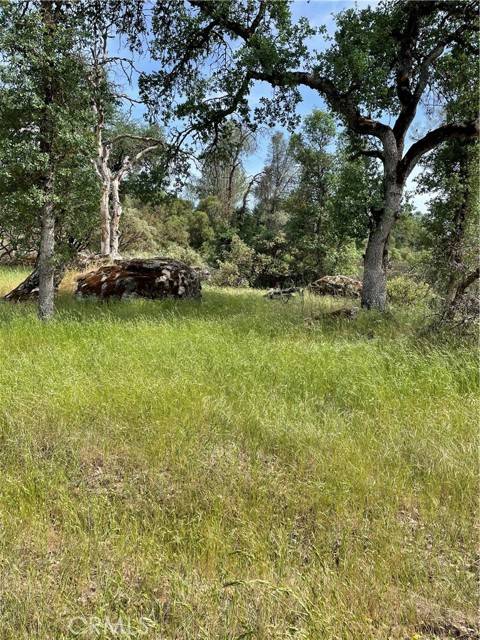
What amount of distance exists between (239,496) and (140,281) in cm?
849

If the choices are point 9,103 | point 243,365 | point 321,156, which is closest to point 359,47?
point 9,103

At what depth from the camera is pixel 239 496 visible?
7.52 feet

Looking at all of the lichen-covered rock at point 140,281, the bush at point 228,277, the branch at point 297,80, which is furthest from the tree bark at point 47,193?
the bush at point 228,277

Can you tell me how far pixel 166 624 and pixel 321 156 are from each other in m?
22.5

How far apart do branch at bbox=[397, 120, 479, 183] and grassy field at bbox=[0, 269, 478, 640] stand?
19.0 ft

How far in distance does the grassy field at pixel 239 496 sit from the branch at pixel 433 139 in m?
5.80

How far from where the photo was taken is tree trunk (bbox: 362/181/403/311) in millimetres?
8656

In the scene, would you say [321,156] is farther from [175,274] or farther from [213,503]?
[213,503]

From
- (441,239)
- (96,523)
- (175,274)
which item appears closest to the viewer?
(96,523)

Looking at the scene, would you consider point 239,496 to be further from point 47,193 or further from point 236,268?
point 236,268

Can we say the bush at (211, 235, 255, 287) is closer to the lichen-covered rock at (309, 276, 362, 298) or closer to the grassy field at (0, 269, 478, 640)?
the lichen-covered rock at (309, 276, 362, 298)

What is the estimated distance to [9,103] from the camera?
597cm

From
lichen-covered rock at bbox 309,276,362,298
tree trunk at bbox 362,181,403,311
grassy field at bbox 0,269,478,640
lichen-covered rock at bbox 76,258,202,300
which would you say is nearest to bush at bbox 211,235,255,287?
lichen-covered rock at bbox 309,276,362,298

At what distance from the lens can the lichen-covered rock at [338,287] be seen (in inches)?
587
